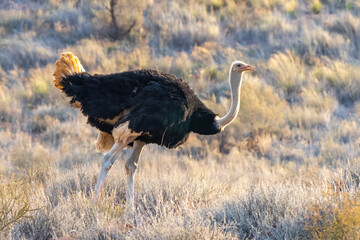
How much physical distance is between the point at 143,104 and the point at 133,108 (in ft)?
0.39

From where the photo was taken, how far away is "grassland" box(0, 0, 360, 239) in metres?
4.98

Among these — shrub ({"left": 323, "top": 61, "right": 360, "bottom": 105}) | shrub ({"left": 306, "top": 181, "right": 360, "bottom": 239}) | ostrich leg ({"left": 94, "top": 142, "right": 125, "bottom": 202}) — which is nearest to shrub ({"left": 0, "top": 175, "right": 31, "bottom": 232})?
ostrich leg ({"left": 94, "top": 142, "right": 125, "bottom": 202})

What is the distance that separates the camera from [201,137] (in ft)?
37.2

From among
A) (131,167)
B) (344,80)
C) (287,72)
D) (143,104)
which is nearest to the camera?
(143,104)

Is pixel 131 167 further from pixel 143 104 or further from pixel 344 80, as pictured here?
pixel 344 80

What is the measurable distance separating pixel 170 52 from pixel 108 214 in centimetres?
1063

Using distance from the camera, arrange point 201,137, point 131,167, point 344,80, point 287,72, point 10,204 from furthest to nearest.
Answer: point 287,72 < point 344,80 < point 201,137 < point 131,167 < point 10,204

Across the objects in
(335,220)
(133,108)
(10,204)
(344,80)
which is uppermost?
(133,108)

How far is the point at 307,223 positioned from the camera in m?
4.48

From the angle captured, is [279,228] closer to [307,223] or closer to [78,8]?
[307,223]

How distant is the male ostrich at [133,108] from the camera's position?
567 centimetres

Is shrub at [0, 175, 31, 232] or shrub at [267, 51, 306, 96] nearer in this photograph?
shrub at [0, 175, 31, 232]

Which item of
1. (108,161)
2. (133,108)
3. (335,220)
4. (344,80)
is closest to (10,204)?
(108,161)

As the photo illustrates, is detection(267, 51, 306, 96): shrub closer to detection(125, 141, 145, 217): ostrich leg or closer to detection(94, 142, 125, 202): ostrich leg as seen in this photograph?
detection(125, 141, 145, 217): ostrich leg
